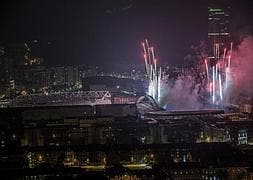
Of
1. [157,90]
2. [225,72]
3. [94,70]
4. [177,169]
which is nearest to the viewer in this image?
[177,169]

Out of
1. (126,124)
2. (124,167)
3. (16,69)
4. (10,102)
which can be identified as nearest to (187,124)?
(126,124)

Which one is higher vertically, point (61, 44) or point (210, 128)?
point (61, 44)

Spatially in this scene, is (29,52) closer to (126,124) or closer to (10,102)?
(10,102)

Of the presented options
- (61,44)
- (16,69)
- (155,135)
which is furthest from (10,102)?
(155,135)

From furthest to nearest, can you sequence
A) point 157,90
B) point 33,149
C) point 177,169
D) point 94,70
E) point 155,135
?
1. point 94,70
2. point 157,90
3. point 155,135
4. point 33,149
5. point 177,169

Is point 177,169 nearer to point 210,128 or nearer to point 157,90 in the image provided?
point 210,128

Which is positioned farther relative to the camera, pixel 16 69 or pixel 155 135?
pixel 16 69
